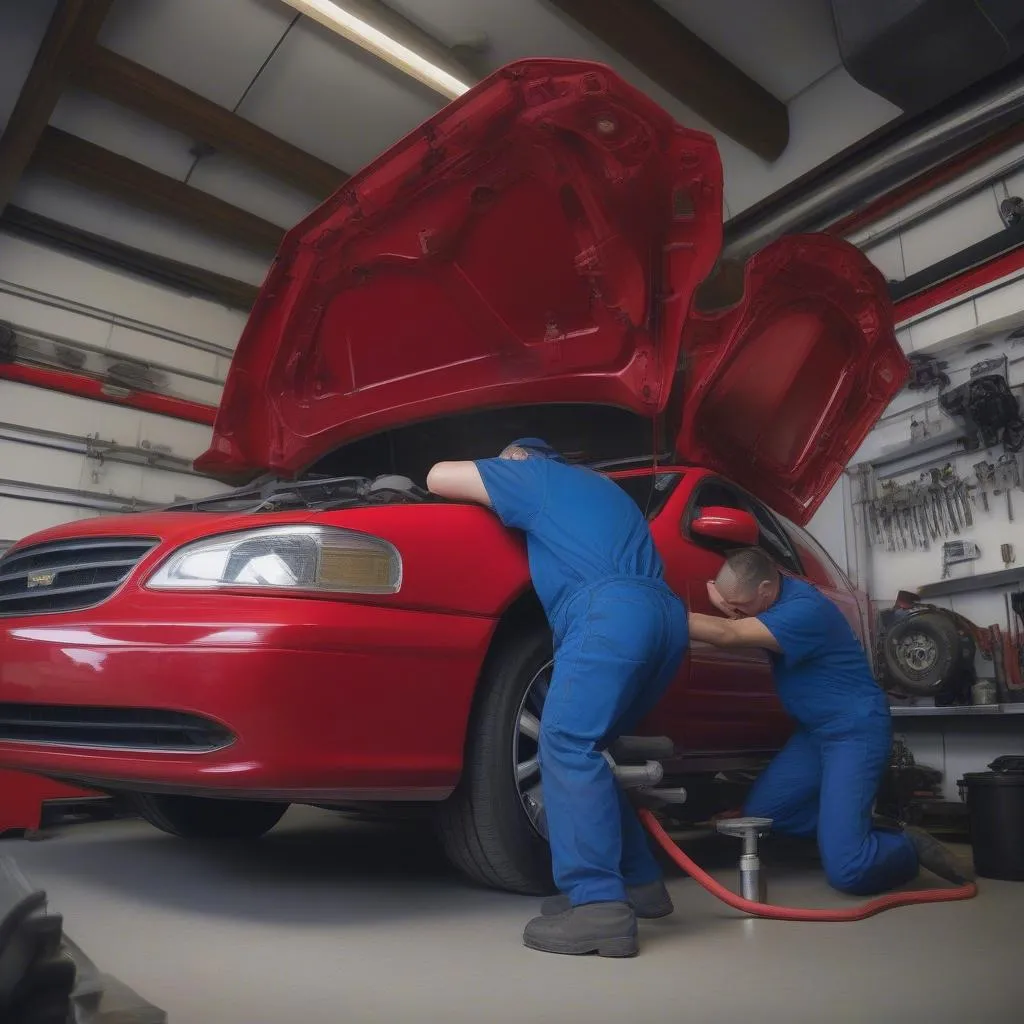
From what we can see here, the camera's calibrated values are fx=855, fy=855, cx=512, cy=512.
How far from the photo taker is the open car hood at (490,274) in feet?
6.88

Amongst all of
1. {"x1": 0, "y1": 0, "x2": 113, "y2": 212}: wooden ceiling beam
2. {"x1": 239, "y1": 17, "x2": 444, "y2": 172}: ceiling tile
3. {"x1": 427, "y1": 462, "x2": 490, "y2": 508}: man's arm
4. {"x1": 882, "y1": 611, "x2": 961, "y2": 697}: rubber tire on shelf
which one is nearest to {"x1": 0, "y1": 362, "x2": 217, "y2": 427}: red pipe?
{"x1": 0, "y1": 0, "x2": 113, "y2": 212}: wooden ceiling beam

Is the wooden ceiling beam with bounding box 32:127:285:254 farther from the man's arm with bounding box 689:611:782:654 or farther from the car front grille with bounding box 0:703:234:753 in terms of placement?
the man's arm with bounding box 689:611:782:654

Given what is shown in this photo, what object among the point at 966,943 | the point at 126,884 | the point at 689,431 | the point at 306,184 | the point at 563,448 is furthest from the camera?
the point at 306,184

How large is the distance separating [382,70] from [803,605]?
Answer: 3.99 metres

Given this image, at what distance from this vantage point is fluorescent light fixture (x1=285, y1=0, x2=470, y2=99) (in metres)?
3.98

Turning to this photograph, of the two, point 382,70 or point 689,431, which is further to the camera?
point 382,70

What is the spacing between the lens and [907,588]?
183 inches

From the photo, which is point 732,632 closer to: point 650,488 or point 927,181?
point 650,488

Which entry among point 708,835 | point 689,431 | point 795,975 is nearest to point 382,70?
point 689,431

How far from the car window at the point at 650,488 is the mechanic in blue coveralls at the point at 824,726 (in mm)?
275

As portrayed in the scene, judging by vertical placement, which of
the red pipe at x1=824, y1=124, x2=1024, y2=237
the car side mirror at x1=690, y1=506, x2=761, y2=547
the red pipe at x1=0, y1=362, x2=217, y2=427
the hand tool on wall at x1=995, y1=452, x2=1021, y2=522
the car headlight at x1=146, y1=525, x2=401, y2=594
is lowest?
the car headlight at x1=146, y1=525, x2=401, y2=594

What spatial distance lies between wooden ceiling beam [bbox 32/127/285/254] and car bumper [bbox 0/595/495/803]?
4.45m

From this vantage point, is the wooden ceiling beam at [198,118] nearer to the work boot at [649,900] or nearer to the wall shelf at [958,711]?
the wall shelf at [958,711]

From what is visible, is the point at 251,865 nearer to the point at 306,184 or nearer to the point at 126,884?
the point at 126,884
